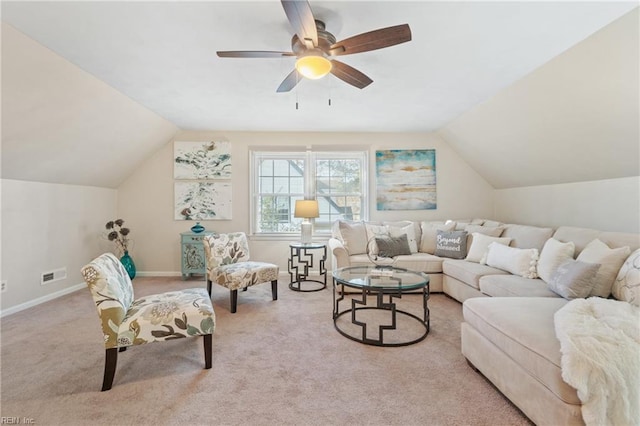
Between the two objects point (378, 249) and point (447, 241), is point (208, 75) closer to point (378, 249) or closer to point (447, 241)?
point (378, 249)

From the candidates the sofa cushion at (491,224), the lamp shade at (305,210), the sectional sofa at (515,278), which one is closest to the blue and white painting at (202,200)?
the lamp shade at (305,210)

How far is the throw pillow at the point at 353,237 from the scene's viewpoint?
3953 mm

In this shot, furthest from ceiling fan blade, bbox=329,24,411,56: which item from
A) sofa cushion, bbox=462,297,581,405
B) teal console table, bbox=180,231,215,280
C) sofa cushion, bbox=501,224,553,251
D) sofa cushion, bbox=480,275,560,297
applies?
teal console table, bbox=180,231,215,280

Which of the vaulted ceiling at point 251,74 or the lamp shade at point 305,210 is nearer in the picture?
the vaulted ceiling at point 251,74

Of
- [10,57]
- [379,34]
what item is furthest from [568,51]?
[10,57]

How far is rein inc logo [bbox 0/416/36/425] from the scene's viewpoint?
1.53 meters

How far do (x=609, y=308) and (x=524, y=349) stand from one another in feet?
2.04

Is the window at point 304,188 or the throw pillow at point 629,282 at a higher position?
the window at point 304,188

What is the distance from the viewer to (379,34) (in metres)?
1.66

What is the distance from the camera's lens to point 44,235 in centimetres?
343

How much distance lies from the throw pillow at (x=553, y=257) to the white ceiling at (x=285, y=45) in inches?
65.0

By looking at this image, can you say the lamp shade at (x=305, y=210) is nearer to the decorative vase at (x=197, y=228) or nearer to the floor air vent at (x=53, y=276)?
the decorative vase at (x=197, y=228)

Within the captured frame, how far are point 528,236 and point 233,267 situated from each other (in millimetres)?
3417

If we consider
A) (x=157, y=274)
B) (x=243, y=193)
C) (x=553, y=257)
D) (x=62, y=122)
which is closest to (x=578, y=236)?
(x=553, y=257)
